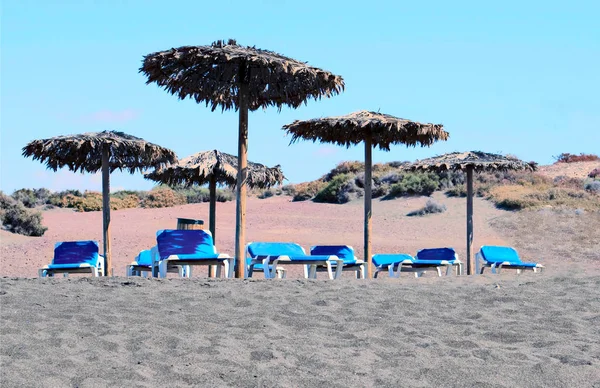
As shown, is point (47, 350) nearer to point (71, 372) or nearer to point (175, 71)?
point (71, 372)

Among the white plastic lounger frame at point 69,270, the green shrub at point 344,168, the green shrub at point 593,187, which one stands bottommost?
the white plastic lounger frame at point 69,270

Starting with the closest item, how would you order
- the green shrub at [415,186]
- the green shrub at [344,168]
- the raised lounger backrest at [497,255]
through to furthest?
1. the raised lounger backrest at [497,255]
2. the green shrub at [415,186]
3. the green shrub at [344,168]

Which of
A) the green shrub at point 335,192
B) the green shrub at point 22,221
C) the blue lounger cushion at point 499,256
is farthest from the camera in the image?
the green shrub at point 335,192

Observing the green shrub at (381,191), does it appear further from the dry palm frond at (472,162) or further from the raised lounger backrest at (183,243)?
the raised lounger backrest at (183,243)

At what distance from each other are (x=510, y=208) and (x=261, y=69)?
1918 cm

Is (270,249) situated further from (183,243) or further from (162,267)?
(162,267)

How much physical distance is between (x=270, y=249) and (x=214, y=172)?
9.33ft

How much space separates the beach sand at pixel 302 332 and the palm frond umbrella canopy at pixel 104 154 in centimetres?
308

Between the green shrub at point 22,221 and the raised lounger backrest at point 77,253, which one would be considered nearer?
the raised lounger backrest at point 77,253

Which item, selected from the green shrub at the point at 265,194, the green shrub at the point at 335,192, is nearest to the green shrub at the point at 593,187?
the green shrub at the point at 335,192

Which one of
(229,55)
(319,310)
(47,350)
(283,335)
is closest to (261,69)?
(229,55)

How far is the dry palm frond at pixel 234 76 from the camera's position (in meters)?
9.29

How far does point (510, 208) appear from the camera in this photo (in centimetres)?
2750

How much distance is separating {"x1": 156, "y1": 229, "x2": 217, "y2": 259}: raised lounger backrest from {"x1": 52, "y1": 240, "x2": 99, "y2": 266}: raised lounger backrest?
217cm
